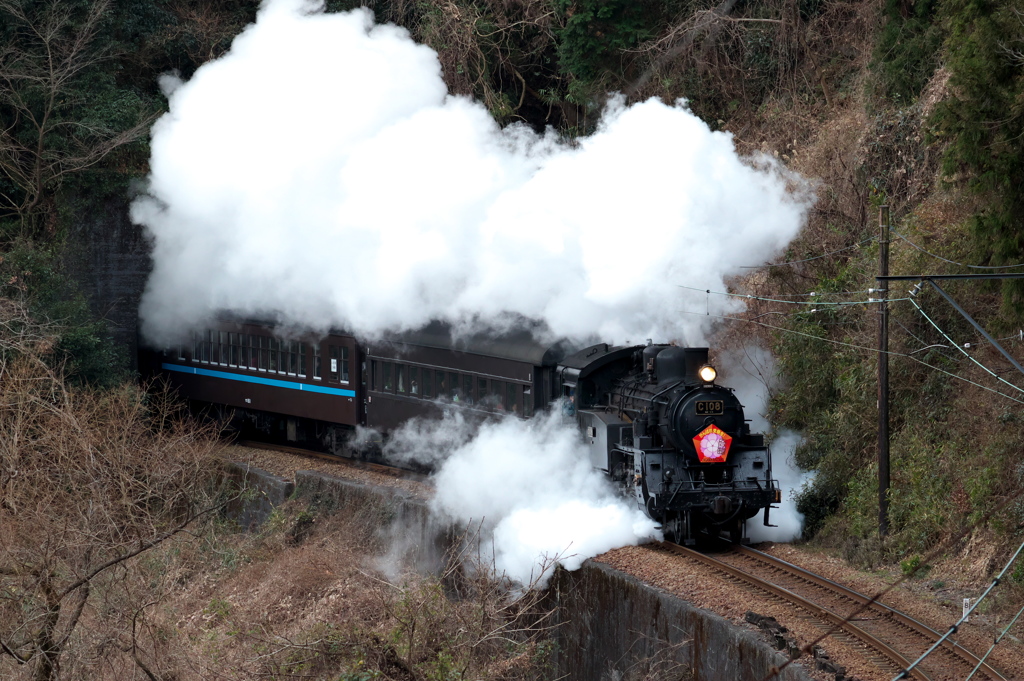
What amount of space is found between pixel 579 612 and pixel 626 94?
1753cm

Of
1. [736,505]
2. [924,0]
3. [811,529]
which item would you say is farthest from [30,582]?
[924,0]

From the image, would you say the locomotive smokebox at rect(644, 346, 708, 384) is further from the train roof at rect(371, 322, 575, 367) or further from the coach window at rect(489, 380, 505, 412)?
the coach window at rect(489, 380, 505, 412)

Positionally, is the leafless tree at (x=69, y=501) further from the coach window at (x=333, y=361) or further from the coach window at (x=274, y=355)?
the coach window at (x=333, y=361)

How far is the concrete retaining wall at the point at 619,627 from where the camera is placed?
10.8 meters

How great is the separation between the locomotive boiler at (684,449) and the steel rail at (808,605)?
13.6 inches

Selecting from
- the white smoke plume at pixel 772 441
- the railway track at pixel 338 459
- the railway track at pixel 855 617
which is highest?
the white smoke plume at pixel 772 441

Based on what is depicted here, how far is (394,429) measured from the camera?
66.6ft

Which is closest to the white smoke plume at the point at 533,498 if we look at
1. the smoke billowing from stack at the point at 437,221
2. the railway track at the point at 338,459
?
the smoke billowing from stack at the point at 437,221

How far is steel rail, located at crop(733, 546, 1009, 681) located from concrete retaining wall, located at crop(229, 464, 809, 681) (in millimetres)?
1432

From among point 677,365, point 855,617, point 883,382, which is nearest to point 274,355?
point 677,365

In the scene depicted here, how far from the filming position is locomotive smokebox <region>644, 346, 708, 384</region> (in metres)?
14.1

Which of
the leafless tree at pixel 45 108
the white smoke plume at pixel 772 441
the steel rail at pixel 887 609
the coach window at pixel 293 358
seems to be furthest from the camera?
the leafless tree at pixel 45 108

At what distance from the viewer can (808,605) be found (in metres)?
11.7

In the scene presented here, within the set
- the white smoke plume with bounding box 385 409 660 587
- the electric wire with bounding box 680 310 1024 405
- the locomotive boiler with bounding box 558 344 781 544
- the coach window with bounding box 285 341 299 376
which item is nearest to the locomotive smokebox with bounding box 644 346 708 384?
the locomotive boiler with bounding box 558 344 781 544
